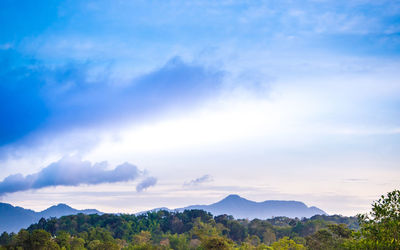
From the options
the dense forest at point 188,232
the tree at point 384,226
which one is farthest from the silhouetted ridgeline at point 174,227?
the tree at point 384,226

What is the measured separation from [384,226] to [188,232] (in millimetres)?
83788

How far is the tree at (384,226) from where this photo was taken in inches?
839

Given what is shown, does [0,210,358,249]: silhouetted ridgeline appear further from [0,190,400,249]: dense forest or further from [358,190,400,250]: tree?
[358,190,400,250]: tree

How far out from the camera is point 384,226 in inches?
875

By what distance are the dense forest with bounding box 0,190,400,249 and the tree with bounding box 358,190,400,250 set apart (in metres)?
0.05

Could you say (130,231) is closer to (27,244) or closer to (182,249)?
(182,249)

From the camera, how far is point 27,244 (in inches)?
1993

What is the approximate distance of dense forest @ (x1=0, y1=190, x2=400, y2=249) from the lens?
162ft

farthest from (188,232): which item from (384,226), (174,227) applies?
(384,226)

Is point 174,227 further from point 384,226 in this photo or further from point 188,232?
point 384,226

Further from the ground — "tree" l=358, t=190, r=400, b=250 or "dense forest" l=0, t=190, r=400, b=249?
"tree" l=358, t=190, r=400, b=250

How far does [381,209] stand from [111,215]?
104765 millimetres

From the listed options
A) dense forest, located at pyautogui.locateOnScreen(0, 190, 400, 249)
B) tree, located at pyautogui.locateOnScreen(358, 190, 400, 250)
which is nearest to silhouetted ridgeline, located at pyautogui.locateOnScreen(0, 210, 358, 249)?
dense forest, located at pyautogui.locateOnScreen(0, 190, 400, 249)

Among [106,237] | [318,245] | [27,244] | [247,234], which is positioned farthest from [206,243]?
[247,234]
